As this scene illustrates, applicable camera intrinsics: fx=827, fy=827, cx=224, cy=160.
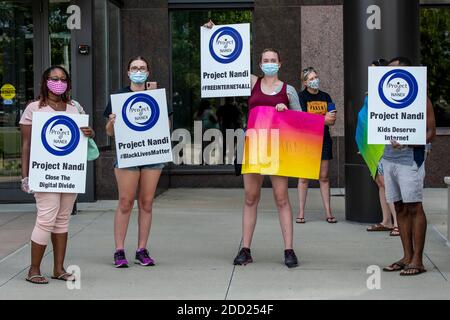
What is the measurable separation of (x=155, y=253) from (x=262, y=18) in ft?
24.0

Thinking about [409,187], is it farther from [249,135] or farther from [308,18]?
[308,18]

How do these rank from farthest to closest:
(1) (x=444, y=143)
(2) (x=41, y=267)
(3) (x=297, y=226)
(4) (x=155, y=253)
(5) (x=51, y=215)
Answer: (1) (x=444, y=143)
(3) (x=297, y=226)
(4) (x=155, y=253)
(2) (x=41, y=267)
(5) (x=51, y=215)

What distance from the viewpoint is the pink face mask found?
23.0 ft

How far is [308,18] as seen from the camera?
14.7 meters

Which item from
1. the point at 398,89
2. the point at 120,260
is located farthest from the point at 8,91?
the point at 398,89

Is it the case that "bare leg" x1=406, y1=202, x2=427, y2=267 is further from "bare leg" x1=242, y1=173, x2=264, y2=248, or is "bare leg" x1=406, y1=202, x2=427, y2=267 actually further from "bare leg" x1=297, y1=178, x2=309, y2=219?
"bare leg" x1=297, y1=178, x2=309, y2=219

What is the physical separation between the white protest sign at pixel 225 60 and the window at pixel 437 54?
7.89 meters

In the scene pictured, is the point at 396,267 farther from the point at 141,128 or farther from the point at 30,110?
the point at 30,110

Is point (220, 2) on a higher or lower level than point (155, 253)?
higher

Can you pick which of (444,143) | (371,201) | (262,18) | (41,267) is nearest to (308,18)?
(262,18)

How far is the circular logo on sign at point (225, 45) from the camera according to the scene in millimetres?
7793

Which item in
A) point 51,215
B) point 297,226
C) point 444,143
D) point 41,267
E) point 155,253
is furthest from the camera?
point 444,143

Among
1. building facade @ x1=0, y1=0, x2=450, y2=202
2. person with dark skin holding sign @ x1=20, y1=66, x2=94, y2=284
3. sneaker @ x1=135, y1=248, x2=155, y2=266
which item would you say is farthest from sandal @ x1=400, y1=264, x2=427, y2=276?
building facade @ x1=0, y1=0, x2=450, y2=202

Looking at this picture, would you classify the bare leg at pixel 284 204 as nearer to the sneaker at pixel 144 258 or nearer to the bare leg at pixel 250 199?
the bare leg at pixel 250 199
